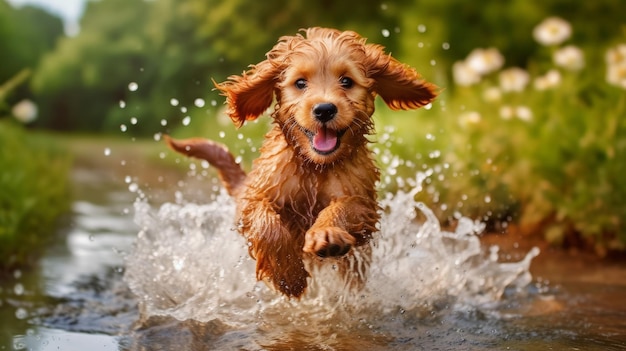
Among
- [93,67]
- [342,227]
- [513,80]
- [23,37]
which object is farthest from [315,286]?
[93,67]

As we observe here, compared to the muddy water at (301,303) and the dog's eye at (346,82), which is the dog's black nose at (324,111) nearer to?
the dog's eye at (346,82)

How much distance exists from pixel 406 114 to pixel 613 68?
4905mm

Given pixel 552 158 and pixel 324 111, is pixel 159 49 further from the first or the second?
pixel 324 111

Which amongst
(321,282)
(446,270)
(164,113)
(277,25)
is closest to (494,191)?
(446,270)

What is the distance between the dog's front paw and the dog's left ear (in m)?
0.81

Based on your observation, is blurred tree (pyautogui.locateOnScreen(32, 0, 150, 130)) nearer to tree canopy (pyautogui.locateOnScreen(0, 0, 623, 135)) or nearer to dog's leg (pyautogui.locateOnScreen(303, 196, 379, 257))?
tree canopy (pyautogui.locateOnScreen(0, 0, 623, 135))

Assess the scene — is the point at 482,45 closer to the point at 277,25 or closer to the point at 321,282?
the point at 277,25

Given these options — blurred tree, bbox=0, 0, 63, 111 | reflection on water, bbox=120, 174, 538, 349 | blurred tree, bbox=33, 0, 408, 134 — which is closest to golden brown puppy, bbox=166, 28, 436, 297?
reflection on water, bbox=120, 174, 538, 349

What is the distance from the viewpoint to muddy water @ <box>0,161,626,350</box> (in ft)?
13.6

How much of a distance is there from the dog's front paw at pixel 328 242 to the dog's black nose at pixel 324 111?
45 cm

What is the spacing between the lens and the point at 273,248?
380 cm

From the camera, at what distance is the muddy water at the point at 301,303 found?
4.14m

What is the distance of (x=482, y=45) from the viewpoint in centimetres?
1549

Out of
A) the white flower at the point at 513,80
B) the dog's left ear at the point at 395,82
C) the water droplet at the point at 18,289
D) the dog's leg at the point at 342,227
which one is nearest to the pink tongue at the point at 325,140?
the dog's leg at the point at 342,227
